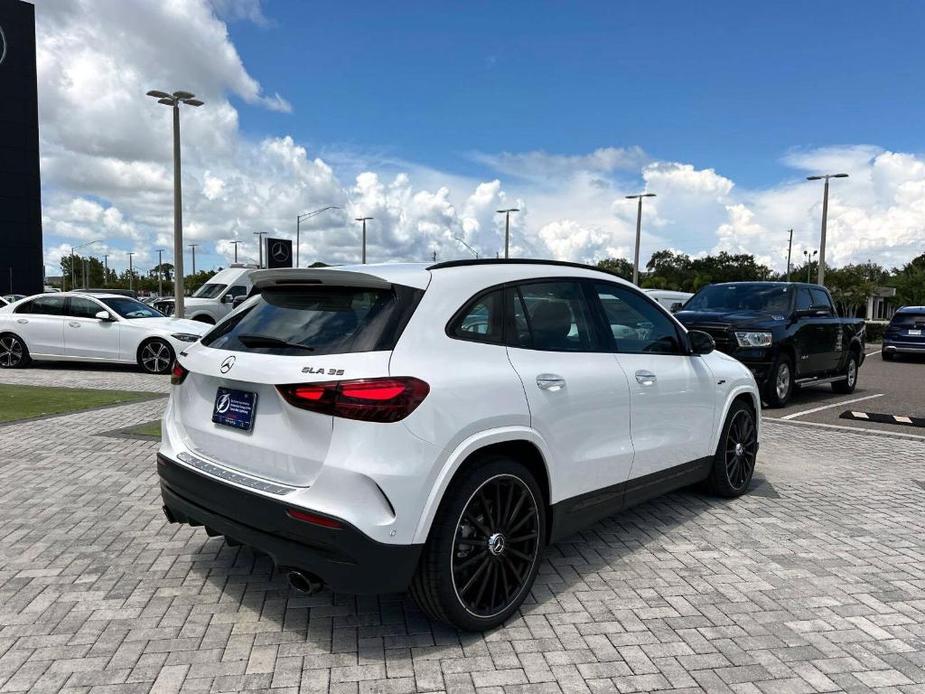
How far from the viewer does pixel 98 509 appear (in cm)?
495

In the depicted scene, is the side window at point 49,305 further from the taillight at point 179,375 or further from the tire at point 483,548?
the tire at point 483,548

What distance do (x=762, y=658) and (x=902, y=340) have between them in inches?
825

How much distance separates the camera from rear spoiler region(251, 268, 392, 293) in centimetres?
316

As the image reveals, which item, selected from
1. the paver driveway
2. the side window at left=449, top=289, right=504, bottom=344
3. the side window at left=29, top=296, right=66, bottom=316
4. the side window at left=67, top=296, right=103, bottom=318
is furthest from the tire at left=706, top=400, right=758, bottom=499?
the side window at left=29, top=296, right=66, bottom=316

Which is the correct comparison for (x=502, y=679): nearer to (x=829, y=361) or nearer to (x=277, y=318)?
(x=277, y=318)

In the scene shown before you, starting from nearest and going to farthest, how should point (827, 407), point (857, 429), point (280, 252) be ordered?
point (857, 429) < point (827, 407) < point (280, 252)

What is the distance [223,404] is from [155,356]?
444 inches

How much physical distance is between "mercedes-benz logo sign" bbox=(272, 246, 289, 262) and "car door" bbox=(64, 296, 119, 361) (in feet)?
11.0

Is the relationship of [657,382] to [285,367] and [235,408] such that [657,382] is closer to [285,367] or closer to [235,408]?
[285,367]

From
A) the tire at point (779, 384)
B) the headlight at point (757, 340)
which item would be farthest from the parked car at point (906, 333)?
the headlight at point (757, 340)

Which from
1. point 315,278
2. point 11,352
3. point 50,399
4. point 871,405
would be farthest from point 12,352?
point 871,405

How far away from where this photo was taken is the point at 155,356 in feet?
44.1

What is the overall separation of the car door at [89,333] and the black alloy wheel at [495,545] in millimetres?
12409

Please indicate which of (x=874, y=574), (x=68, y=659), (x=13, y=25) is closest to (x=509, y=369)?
(x=68, y=659)
